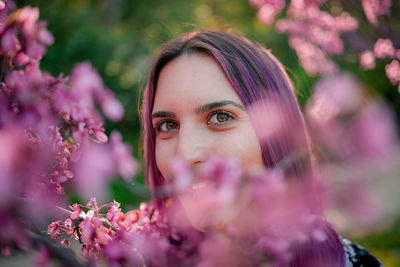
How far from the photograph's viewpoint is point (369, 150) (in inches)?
29.7

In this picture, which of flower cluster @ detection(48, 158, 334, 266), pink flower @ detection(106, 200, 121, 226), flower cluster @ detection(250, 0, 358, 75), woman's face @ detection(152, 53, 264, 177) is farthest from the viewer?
flower cluster @ detection(250, 0, 358, 75)

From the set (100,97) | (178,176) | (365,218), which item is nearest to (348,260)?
(365,218)

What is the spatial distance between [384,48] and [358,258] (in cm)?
193

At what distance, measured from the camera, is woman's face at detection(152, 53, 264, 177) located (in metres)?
1.14

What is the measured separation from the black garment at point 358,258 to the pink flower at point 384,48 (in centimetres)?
186

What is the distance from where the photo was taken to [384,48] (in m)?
2.66

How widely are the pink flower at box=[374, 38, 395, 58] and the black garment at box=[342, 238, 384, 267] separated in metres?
1.86

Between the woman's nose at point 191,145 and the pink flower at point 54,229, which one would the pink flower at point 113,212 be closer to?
the pink flower at point 54,229

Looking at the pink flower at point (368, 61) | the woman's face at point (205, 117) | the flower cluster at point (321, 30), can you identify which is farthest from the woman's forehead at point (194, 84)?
the pink flower at point (368, 61)

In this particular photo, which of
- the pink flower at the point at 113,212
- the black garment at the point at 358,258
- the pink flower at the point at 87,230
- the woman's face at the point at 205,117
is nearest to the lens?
the pink flower at the point at 87,230

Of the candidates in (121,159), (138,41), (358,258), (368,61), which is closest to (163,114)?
(121,159)

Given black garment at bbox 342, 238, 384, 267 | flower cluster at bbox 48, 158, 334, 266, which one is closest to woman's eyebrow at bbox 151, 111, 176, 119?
flower cluster at bbox 48, 158, 334, 266

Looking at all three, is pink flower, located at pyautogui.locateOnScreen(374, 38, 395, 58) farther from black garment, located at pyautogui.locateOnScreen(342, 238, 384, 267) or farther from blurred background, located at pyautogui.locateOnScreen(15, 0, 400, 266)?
black garment, located at pyautogui.locateOnScreen(342, 238, 384, 267)

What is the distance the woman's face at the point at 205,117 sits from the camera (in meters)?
1.14
